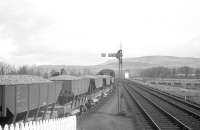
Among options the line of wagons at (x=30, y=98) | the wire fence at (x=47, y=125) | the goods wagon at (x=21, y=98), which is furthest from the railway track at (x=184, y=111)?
the goods wagon at (x=21, y=98)

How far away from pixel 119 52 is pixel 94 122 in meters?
7.90

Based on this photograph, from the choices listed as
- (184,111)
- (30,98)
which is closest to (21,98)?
(30,98)

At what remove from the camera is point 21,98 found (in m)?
13.6

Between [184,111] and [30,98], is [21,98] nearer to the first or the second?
[30,98]

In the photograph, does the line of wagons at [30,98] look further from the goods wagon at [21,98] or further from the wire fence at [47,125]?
the wire fence at [47,125]

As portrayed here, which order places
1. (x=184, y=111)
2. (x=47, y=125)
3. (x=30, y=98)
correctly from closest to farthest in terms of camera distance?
(x=47, y=125)
(x=30, y=98)
(x=184, y=111)

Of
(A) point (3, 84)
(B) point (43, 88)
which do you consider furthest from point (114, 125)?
(A) point (3, 84)

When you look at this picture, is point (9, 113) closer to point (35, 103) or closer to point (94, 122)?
point (35, 103)

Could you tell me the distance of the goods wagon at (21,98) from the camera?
12.0m

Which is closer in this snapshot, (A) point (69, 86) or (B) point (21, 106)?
(B) point (21, 106)

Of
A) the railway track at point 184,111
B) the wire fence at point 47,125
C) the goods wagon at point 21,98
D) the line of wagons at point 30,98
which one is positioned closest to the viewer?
the wire fence at point 47,125

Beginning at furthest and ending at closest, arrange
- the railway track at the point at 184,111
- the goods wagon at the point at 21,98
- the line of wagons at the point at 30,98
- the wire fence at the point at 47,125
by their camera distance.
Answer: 1. the railway track at the point at 184,111
2. the line of wagons at the point at 30,98
3. the goods wagon at the point at 21,98
4. the wire fence at the point at 47,125

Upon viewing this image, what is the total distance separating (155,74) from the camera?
179250 millimetres

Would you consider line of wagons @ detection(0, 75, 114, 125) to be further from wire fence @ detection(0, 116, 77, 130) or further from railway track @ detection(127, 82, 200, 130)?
railway track @ detection(127, 82, 200, 130)
